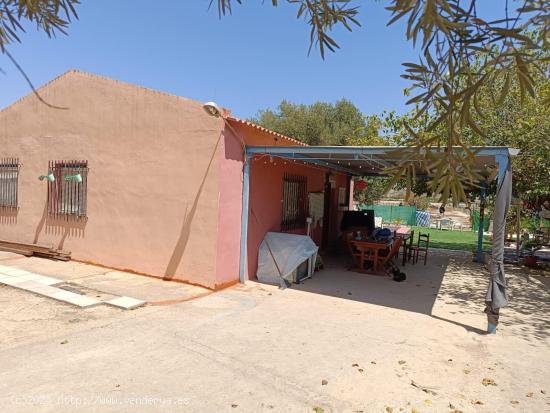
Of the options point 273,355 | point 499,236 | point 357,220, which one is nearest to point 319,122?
point 357,220

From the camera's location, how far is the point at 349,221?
1312 cm

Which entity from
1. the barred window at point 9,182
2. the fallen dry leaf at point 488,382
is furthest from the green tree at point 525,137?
the barred window at point 9,182

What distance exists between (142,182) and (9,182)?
18.5 feet

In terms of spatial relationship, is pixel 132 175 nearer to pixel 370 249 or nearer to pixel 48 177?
pixel 48 177

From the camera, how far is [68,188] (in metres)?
9.97

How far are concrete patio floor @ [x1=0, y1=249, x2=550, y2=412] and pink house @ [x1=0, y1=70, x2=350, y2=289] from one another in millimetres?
1500

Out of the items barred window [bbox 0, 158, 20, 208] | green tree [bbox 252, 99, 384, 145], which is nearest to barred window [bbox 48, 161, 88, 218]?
barred window [bbox 0, 158, 20, 208]

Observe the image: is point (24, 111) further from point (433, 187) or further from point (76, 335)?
point (433, 187)

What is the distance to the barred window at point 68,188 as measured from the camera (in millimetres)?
9570

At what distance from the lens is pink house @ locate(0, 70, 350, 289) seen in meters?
7.64

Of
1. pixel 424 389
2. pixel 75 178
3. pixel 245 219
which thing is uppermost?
pixel 75 178

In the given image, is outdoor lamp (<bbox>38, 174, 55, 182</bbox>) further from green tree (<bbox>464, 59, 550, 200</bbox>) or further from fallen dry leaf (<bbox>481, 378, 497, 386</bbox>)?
green tree (<bbox>464, 59, 550, 200</bbox>)

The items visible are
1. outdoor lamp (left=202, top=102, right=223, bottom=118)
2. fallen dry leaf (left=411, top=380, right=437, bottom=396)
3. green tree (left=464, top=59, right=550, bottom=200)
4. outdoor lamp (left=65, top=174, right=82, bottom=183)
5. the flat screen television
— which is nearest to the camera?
fallen dry leaf (left=411, top=380, right=437, bottom=396)

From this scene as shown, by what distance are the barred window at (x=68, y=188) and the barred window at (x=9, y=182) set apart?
5.55ft
